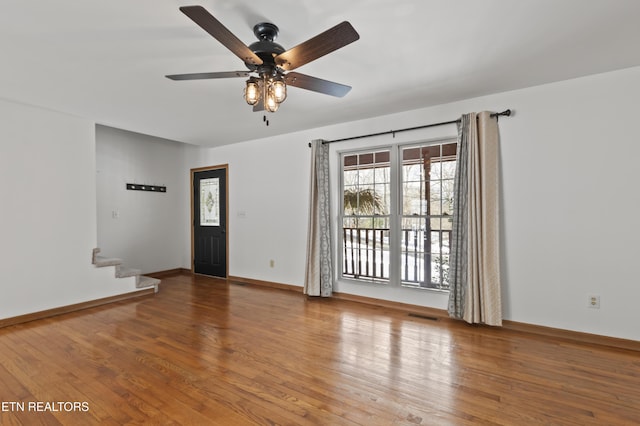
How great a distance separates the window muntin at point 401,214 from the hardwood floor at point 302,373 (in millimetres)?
745

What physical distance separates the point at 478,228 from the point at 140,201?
564cm

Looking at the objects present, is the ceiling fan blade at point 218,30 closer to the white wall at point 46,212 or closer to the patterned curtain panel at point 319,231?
the patterned curtain panel at point 319,231

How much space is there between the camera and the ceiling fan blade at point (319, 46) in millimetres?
1625

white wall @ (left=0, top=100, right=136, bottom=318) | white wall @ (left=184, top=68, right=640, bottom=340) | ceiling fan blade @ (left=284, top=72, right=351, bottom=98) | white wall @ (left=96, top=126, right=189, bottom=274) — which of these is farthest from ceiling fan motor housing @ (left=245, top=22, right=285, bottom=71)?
white wall @ (left=96, top=126, right=189, bottom=274)

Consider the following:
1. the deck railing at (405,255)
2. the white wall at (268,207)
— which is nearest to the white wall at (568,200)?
the deck railing at (405,255)

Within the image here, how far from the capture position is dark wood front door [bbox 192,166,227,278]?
19.4ft

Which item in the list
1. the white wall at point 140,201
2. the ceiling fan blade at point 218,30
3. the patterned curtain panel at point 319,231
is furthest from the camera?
the white wall at point 140,201

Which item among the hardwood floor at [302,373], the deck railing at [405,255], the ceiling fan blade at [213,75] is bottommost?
the hardwood floor at [302,373]

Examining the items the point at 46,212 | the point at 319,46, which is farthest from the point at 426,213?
the point at 46,212

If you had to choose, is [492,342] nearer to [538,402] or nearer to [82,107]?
[538,402]

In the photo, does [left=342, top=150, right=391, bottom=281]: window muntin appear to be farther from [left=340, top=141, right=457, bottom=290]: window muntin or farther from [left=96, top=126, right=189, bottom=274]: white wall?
[left=96, top=126, right=189, bottom=274]: white wall

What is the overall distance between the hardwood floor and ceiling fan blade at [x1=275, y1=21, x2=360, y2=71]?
2232 millimetres

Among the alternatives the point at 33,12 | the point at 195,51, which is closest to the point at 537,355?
the point at 195,51

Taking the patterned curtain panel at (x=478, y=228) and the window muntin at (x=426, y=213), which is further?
the window muntin at (x=426, y=213)
